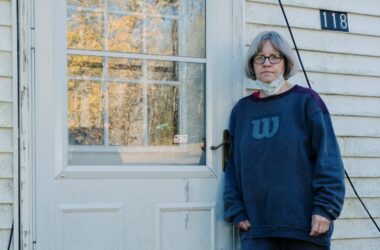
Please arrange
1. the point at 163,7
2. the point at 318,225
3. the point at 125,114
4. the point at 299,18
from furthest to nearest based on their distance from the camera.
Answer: the point at 299,18 < the point at 163,7 < the point at 125,114 < the point at 318,225

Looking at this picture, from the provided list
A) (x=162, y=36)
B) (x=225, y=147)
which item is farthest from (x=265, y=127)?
(x=162, y=36)

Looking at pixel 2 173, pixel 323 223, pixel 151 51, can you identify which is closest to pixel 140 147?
pixel 151 51

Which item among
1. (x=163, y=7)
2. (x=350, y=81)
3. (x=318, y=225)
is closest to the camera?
(x=318, y=225)

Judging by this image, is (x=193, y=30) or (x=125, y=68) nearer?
(x=125, y=68)

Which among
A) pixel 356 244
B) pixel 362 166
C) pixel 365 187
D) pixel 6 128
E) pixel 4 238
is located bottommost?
pixel 356 244

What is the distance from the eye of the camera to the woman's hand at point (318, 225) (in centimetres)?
251

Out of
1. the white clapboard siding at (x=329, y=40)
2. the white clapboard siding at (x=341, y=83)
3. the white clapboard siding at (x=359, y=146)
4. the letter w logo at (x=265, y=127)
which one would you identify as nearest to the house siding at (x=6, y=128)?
the letter w logo at (x=265, y=127)

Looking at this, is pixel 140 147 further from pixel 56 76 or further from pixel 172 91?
pixel 56 76

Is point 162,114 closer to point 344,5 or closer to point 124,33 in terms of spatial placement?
point 124,33

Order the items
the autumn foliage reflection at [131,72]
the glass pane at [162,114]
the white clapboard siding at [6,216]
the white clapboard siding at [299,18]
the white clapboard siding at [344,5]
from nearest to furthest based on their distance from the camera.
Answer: the white clapboard siding at [6,216]
the autumn foliage reflection at [131,72]
the glass pane at [162,114]
the white clapboard siding at [299,18]
the white clapboard siding at [344,5]

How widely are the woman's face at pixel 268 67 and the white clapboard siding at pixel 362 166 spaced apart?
0.84 meters

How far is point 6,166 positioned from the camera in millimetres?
2516

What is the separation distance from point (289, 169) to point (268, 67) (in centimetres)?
51

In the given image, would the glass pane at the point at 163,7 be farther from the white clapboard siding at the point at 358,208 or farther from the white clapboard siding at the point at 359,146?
the white clapboard siding at the point at 358,208
